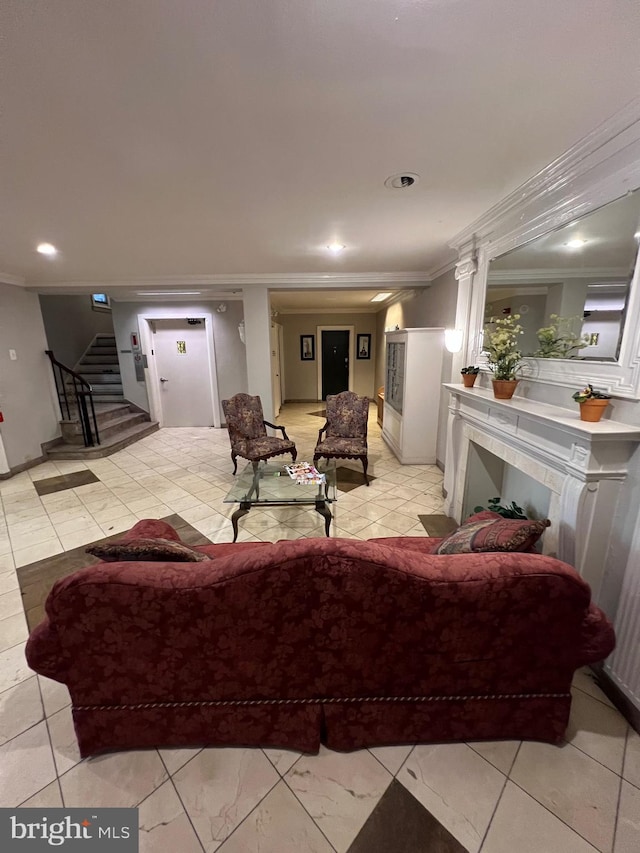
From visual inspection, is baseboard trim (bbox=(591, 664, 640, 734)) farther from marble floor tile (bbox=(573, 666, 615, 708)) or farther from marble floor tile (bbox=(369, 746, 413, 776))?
marble floor tile (bbox=(369, 746, 413, 776))

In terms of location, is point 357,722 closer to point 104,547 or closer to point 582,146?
point 104,547

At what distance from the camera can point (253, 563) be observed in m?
1.02

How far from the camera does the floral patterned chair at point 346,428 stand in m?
3.57

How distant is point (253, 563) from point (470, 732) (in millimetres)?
1077

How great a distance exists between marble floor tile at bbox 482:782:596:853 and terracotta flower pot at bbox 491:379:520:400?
1820 mm

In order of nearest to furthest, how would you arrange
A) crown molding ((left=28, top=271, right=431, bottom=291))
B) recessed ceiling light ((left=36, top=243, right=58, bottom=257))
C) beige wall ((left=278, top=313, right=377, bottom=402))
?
recessed ceiling light ((left=36, top=243, right=58, bottom=257))
crown molding ((left=28, top=271, right=431, bottom=291))
beige wall ((left=278, top=313, right=377, bottom=402))

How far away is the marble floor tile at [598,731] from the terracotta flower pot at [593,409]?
123 cm

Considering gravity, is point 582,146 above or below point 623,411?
above

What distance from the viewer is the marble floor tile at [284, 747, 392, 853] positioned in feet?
3.39

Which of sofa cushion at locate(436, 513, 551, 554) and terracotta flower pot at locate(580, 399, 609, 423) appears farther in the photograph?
terracotta flower pot at locate(580, 399, 609, 423)

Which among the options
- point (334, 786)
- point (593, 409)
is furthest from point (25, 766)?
point (593, 409)

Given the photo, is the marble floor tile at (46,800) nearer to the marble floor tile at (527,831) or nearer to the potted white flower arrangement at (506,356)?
the marble floor tile at (527,831)

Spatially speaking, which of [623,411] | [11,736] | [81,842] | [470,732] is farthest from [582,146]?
[11,736]

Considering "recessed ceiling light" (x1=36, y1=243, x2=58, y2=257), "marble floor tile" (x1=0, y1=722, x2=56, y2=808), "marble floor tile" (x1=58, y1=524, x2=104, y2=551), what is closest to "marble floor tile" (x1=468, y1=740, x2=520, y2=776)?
"marble floor tile" (x1=0, y1=722, x2=56, y2=808)
